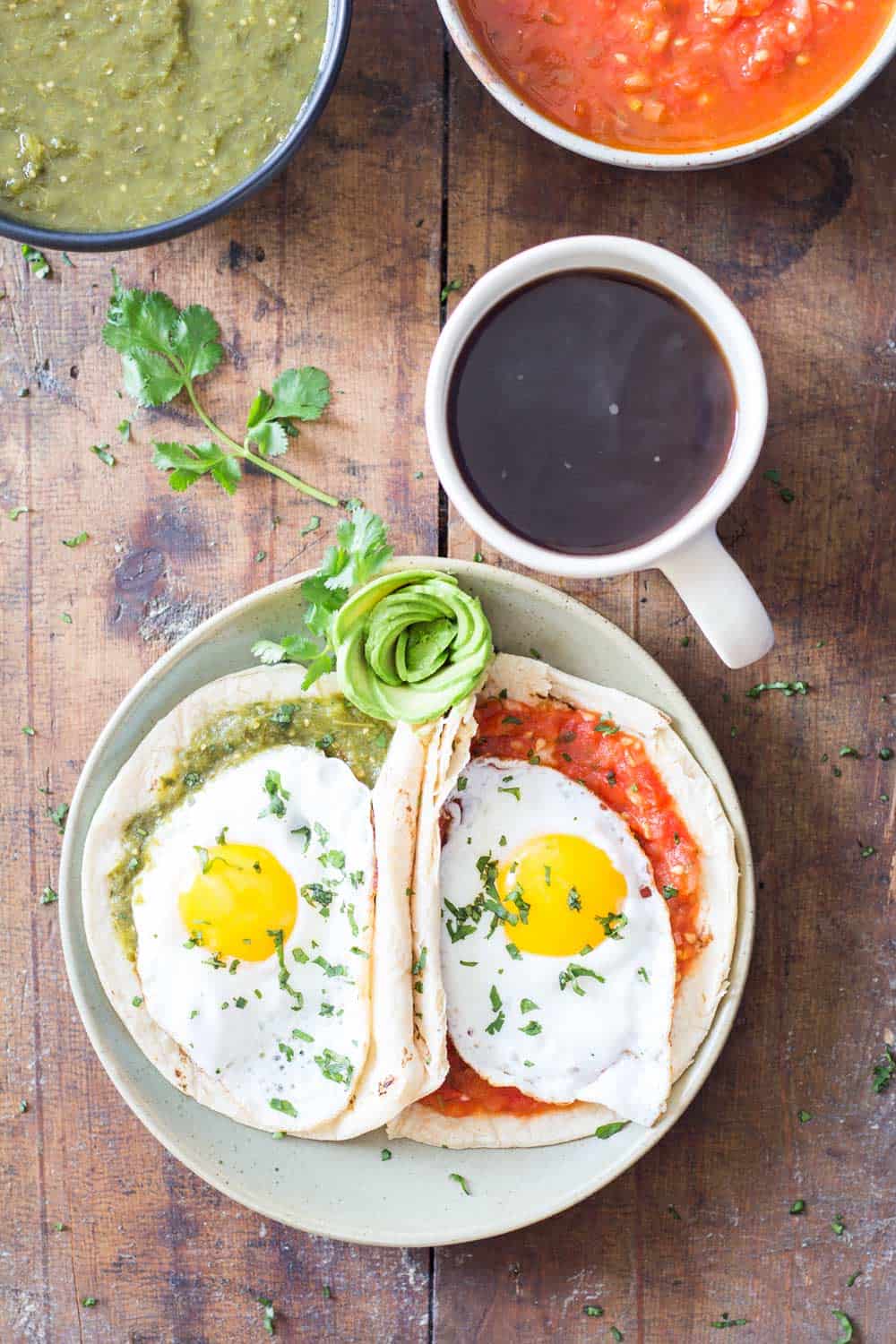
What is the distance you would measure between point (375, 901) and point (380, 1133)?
473mm

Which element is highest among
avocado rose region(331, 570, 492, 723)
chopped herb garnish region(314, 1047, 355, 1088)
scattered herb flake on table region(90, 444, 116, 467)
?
scattered herb flake on table region(90, 444, 116, 467)

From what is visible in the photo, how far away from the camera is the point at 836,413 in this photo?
235 cm

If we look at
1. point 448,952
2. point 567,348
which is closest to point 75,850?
point 448,952

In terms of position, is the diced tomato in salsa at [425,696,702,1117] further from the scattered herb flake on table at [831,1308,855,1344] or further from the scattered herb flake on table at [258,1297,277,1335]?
the scattered herb flake on table at [831,1308,855,1344]

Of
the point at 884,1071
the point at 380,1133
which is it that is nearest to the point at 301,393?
the point at 380,1133

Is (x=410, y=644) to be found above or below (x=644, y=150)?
below

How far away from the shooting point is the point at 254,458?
235 cm

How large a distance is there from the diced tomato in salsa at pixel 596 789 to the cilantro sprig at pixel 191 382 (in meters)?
0.58

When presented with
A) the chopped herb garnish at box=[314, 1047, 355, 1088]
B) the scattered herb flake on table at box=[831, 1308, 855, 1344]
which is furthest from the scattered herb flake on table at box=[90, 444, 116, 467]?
the scattered herb flake on table at box=[831, 1308, 855, 1344]

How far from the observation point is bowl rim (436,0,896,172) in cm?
188

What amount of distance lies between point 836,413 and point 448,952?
1.30m

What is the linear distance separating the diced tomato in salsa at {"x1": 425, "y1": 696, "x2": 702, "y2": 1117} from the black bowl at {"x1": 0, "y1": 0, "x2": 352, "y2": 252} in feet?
3.27

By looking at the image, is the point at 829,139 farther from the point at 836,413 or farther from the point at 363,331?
the point at 363,331

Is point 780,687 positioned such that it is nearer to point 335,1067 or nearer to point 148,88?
point 335,1067
